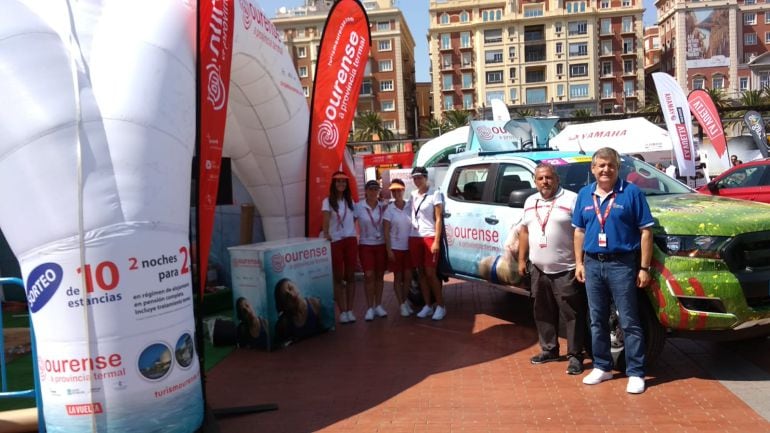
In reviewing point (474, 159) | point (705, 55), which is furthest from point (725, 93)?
point (474, 159)

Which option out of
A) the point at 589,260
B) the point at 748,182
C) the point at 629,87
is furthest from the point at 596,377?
the point at 629,87

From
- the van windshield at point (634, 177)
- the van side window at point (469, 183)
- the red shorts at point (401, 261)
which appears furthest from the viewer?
the red shorts at point (401, 261)

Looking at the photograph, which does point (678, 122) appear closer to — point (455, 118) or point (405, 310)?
point (405, 310)

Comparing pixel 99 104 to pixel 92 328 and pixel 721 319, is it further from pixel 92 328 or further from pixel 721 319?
pixel 721 319

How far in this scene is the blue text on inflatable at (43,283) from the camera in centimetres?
385

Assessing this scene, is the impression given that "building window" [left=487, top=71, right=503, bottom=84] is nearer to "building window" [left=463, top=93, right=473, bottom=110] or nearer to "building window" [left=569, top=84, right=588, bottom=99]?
"building window" [left=463, top=93, right=473, bottom=110]

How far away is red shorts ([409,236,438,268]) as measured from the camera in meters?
7.44

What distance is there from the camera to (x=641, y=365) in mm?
4957

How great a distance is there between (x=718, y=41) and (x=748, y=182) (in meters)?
81.6

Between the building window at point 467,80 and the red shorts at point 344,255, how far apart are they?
77312 mm

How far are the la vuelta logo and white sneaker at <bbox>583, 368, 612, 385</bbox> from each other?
149 inches

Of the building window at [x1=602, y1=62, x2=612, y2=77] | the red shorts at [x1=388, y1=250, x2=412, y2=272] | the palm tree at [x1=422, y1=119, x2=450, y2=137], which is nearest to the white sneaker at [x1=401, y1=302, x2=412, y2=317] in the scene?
the red shorts at [x1=388, y1=250, x2=412, y2=272]

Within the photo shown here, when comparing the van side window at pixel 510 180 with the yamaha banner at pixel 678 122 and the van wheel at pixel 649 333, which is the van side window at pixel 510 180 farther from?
the yamaha banner at pixel 678 122

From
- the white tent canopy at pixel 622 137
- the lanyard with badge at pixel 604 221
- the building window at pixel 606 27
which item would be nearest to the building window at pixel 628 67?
the building window at pixel 606 27
